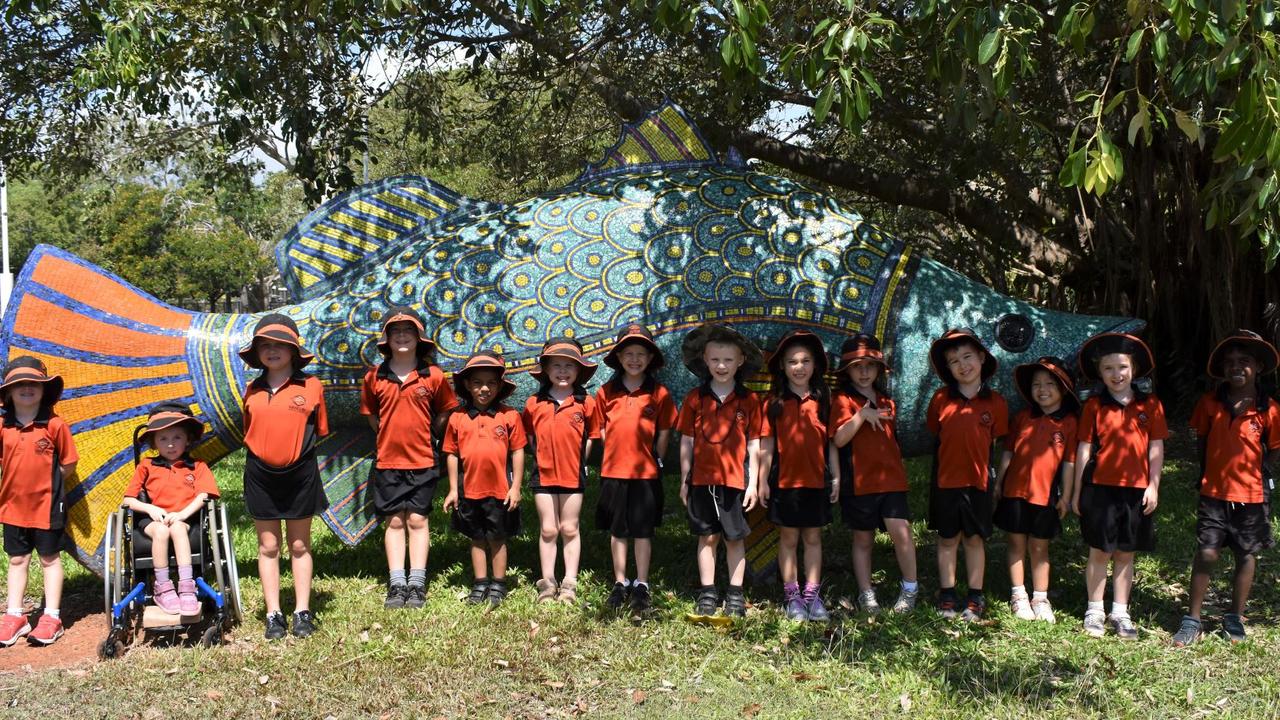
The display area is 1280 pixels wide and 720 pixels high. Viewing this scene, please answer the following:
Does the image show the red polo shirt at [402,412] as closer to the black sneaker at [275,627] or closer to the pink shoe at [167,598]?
the black sneaker at [275,627]

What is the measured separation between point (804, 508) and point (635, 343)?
108 cm

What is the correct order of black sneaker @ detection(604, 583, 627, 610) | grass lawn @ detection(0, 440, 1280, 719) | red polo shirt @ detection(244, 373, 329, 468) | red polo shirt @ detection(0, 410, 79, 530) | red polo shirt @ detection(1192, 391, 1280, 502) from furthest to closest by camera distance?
1. black sneaker @ detection(604, 583, 627, 610)
2. red polo shirt @ detection(0, 410, 79, 530)
3. red polo shirt @ detection(244, 373, 329, 468)
4. red polo shirt @ detection(1192, 391, 1280, 502)
5. grass lawn @ detection(0, 440, 1280, 719)

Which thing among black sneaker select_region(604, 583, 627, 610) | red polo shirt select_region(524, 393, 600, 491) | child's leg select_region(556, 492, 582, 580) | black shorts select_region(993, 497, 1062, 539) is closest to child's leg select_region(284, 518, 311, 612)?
red polo shirt select_region(524, 393, 600, 491)

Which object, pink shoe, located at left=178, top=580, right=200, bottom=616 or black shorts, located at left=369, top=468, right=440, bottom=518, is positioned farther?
black shorts, located at left=369, top=468, right=440, bottom=518

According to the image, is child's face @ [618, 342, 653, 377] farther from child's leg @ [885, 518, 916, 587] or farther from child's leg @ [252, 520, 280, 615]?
child's leg @ [252, 520, 280, 615]

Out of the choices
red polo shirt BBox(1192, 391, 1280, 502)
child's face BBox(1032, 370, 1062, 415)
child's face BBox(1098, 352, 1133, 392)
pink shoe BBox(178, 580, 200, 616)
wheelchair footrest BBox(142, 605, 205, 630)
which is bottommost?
wheelchair footrest BBox(142, 605, 205, 630)

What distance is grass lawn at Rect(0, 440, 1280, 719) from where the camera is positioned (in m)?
3.98

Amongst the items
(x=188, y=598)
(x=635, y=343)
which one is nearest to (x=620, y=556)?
(x=635, y=343)

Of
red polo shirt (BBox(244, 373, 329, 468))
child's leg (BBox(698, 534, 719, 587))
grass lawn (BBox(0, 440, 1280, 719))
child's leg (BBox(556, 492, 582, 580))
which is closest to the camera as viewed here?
grass lawn (BBox(0, 440, 1280, 719))

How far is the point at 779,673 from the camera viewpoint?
13.9 feet

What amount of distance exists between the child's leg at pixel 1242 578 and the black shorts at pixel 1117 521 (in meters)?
0.36

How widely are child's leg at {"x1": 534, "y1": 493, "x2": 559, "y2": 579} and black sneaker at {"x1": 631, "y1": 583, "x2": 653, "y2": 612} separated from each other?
448 millimetres

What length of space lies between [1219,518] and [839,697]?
1821mm

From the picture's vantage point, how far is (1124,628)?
460 cm
